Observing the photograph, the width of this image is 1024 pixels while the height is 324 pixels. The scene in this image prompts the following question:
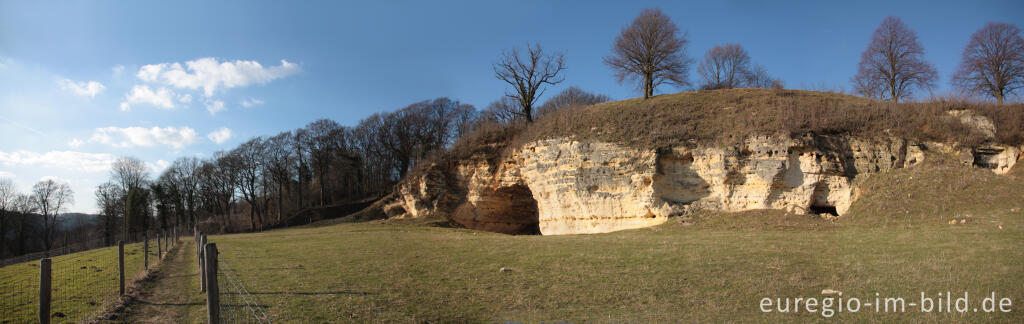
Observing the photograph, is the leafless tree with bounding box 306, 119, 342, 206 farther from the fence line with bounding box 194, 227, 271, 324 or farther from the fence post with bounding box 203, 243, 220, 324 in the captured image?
the fence post with bounding box 203, 243, 220, 324

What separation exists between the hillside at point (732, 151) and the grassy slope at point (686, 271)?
3.20 m

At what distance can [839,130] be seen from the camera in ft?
71.3

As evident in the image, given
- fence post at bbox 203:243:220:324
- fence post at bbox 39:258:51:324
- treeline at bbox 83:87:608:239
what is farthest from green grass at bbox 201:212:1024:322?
treeline at bbox 83:87:608:239

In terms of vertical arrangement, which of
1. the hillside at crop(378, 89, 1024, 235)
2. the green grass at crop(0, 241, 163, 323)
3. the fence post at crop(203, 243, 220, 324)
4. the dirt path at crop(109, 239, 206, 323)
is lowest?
the dirt path at crop(109, 239, 206, 323)

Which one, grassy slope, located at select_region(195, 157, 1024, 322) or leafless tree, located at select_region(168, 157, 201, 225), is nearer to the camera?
grassy slope, located at select_region(195, 157, 1024, 322)

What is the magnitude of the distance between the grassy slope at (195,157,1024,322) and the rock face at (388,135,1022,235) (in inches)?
119

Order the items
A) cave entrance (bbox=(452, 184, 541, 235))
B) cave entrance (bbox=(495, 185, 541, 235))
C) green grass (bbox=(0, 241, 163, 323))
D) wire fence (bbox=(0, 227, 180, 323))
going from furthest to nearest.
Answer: cave entrance (bbox=(452, 184, 541, 235)) < cave entrance (bbox=(495, 185, 541, 235)) < green grass (bbox=(0, 241, 163, 323)) < wire fence (bbox=(0, 227, 180, 323))

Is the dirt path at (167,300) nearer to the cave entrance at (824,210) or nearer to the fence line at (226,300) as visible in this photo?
the fence line at (226,300)

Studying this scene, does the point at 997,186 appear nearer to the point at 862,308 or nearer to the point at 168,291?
the point at 862,308

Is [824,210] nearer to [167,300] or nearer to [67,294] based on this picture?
[167,300]

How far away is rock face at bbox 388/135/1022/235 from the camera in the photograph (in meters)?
20.4

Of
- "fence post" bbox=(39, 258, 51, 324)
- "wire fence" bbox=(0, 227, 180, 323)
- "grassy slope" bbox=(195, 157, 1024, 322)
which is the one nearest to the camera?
"fence post" bbox=(39, 258, 51, 324)

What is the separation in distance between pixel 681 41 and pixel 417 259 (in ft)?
97.3

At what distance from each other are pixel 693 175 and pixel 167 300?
2130cm
